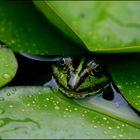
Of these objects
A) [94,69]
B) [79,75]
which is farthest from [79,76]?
[94,69]

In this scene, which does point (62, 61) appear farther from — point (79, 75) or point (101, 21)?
point (101, 21)

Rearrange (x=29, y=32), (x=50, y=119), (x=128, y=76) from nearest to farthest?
(x=50, y=119)
(x=128, y=76)
(x=29, y=32)

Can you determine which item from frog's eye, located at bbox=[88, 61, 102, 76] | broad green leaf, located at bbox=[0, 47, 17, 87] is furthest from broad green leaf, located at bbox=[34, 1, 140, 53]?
broad green leaf, located at bbox=[0, 47, 17, 87]

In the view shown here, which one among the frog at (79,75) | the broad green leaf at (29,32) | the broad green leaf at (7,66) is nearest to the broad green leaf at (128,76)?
the frog at (79,75)

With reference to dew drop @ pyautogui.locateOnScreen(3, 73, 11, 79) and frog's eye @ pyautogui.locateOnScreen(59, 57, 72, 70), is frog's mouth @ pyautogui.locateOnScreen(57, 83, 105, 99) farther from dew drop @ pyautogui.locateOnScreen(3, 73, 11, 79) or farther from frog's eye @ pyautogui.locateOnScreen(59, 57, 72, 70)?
dew drop @ pyautogui.locateOnScreen(3, 73, 11, 79)

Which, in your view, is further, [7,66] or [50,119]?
[7,66]

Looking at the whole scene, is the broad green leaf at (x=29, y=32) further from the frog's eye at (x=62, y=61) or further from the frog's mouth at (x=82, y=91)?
the frog's mouth at (x=82, y=91)
